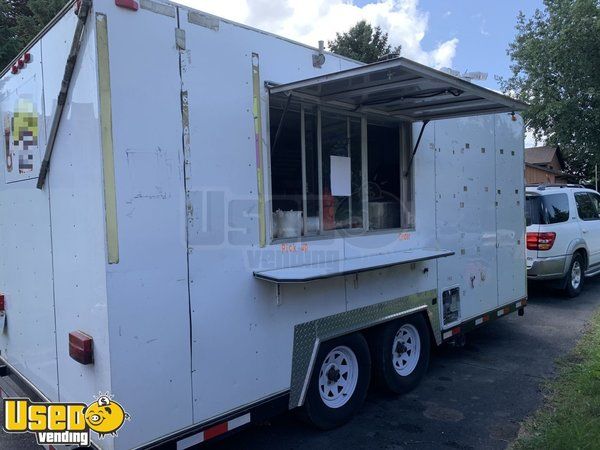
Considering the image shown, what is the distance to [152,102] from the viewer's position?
2.81 metres

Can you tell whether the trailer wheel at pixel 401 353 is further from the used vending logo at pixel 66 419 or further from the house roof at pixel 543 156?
the house roof at pixel 543 156

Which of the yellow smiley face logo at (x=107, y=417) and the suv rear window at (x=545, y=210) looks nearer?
the yellow smiley face logo at (x=107, y=417)

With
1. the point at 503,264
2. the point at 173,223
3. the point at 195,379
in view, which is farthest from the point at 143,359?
the point at 503,264

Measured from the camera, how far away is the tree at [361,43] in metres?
29.1

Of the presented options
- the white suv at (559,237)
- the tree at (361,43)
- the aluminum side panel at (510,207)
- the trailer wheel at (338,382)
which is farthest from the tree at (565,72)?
the trailer wheel at (338,382)

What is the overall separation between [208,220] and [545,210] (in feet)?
24.7

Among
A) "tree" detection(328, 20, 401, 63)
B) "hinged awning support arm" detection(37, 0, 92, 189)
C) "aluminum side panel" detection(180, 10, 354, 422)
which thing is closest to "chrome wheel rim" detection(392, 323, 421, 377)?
"aluminum side panel" detection(180, 10, 354, 422)

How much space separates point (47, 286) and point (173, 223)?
116 centimetres

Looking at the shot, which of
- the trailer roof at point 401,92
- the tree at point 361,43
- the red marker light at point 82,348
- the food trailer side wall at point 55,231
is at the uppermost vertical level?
the tree at point 361,43

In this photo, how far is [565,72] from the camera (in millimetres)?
22375

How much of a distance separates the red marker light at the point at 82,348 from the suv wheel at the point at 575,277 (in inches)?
343

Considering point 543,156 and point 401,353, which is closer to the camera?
point 401,353

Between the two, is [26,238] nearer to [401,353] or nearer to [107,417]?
[107,417]

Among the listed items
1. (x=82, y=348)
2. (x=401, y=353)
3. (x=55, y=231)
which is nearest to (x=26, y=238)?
(x=55, y=231)
